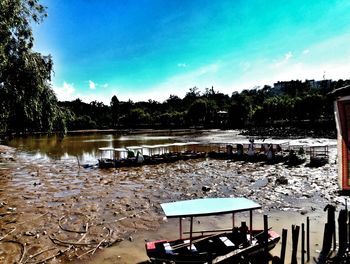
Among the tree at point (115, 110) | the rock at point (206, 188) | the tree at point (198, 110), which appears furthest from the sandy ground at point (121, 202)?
the tree at point (115, 110)

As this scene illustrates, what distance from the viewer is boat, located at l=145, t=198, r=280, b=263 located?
34.0 ft

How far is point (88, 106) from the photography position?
174m

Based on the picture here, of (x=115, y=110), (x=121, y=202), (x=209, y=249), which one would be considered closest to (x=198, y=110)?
(x=115, y=110)

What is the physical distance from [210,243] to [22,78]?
14.1 meters

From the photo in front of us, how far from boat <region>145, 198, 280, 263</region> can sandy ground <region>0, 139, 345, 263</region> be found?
173 cm

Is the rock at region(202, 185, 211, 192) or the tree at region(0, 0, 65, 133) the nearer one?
the tree at region(0, 0, 65, 133)

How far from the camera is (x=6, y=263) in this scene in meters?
11.8

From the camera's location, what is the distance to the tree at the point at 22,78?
16391 mm

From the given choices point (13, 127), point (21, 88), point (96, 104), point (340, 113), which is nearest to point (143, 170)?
point (13, 127)

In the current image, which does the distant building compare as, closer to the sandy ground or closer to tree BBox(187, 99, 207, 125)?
the sandy ground

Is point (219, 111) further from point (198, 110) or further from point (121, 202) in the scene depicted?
point (121, 202)

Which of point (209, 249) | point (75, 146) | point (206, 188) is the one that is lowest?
point (206, 188)

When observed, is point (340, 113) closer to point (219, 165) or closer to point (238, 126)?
point (219, 165)

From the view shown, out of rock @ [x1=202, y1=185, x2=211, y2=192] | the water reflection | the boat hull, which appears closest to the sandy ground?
rock @ [x1=202, y1=185, x2=211, y2=192]
